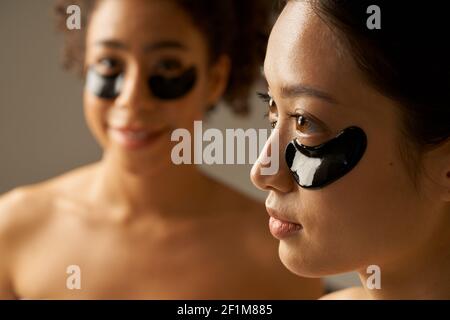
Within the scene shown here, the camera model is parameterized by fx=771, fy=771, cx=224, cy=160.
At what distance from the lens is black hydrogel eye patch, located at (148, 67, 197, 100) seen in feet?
3.71

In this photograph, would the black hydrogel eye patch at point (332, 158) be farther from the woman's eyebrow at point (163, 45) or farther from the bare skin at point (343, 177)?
the woman's eyebrow at point (163, 45)

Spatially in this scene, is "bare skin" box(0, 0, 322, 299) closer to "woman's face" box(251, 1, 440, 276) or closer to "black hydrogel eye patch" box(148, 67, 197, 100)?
"black hydrogel eye patch" box(148, 67, 197, 100)

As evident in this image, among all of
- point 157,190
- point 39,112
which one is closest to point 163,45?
point 157,190

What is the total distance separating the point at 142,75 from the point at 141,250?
10.9 inches

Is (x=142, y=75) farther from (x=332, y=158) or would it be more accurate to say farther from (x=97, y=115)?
(x=332, y=158)

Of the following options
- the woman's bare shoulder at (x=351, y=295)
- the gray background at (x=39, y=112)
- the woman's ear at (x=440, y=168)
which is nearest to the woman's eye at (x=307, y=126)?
the woman's ear at (x=440, y=168)

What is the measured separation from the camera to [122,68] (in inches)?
45.1

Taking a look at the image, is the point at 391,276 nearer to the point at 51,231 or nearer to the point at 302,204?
the point at 302,204

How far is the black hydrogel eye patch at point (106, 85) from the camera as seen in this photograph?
3.77 ft

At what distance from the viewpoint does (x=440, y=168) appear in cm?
75

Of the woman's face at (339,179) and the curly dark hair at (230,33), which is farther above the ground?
the curly dark hair at (230,33)

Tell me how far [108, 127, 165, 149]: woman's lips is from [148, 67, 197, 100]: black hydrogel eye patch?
59mm

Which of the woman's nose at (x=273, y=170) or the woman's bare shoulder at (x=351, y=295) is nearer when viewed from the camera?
the woman's nose at (x=273, y=170)
